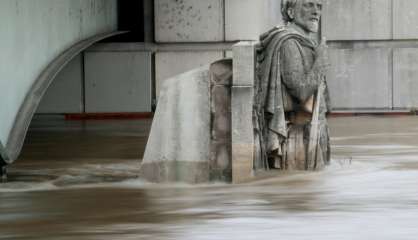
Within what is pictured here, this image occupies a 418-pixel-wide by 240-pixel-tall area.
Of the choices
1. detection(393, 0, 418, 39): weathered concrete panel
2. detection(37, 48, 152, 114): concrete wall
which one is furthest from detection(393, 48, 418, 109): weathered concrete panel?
detection(37, 48, 152, 114): concrete wall

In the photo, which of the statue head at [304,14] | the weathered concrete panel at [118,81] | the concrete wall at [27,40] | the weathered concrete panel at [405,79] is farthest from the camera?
the weathered concrete panel at [405,79]

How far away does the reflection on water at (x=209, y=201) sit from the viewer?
10.3 m

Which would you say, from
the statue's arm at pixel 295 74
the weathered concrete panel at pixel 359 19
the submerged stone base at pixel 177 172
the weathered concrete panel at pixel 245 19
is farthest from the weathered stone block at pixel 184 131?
the weathered concrete panel at pixel 359 19

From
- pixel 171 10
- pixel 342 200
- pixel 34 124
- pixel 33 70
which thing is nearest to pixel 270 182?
pixel 342 200

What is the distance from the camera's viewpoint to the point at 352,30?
2875cm

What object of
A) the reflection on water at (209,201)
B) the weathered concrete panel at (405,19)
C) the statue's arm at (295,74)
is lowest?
the reflection on water at (209,201)

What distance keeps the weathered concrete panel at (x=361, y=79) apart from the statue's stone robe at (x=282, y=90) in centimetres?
1380

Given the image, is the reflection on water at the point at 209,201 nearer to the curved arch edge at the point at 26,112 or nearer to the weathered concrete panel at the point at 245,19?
the curved arch edge at the point at 26,112

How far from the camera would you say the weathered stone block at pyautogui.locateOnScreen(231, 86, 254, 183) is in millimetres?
13945

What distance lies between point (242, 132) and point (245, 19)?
13898 millimetres

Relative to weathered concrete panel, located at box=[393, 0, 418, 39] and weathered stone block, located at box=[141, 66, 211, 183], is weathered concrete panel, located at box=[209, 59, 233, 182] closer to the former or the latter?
weathered stone block, located at box=[141, 66, 211, 183]

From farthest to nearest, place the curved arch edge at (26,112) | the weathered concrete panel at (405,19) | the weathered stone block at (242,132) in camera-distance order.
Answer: the weathered concrete panel at (405,19)
the curved arch edge at (26,112)
the weathered stone block at (242,132)

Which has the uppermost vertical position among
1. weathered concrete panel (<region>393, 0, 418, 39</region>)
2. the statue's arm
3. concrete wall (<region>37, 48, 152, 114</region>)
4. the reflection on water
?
weathered concrete panel (<region>393, 0, 418, 39</region>)

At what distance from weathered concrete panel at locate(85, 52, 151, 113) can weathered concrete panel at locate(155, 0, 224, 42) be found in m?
0.79
